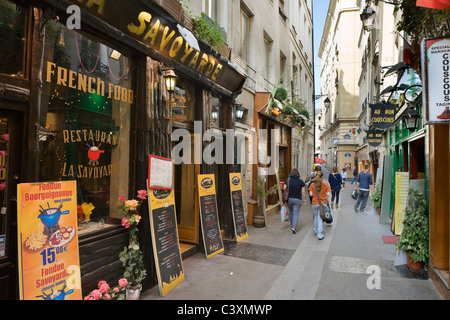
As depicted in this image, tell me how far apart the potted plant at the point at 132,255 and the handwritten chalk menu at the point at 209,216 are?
193cm

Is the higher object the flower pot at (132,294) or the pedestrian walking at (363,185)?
the pedestrian walking at (363,185)

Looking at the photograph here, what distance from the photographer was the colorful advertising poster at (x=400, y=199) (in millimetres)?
6912

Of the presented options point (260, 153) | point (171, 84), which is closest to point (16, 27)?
point (171, 84)

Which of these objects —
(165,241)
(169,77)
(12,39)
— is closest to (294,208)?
(165,241)

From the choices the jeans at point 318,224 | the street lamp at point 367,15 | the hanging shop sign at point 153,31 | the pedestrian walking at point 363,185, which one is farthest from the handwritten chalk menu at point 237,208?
the pedestrian walking at point 363,185

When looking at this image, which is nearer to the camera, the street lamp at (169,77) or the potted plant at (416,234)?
the street lamp at (169,77)

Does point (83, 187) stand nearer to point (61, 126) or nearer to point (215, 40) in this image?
point (61, 126)

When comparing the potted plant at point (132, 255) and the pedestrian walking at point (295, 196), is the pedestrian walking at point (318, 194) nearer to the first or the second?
the pedestrian walking at point (295, 196)

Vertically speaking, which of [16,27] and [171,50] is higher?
[171,50]

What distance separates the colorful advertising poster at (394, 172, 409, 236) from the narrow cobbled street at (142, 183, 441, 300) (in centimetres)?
59

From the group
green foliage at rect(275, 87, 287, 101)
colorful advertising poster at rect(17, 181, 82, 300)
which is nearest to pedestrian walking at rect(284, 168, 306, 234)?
green foliage at rect(275, 87, 287, 101)

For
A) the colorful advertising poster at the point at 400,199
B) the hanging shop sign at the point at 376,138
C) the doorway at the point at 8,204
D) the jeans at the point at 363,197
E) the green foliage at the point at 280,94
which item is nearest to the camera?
the doorway at the point at 8,204
